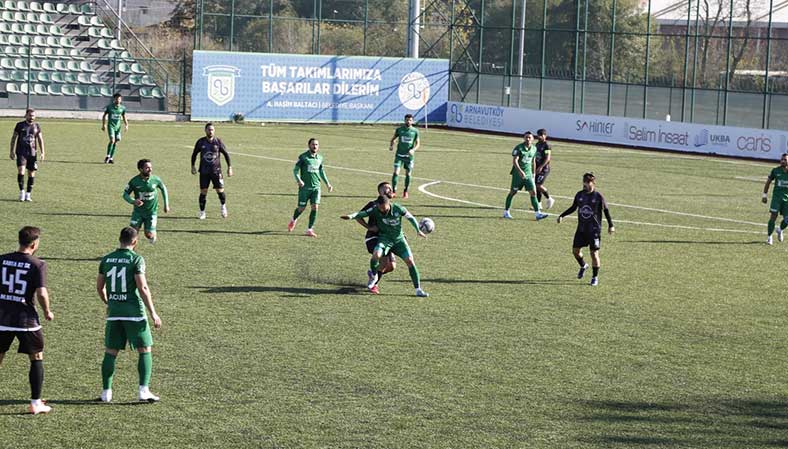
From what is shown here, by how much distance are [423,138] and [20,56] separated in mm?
22348

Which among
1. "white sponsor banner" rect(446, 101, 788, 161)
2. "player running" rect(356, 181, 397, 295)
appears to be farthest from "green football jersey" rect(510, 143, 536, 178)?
"white sponsor banner" rect(446, 101, 788, 161)

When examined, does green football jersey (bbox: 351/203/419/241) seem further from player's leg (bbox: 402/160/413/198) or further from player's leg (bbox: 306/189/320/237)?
player's leg (bbox: 402/160/413/198)

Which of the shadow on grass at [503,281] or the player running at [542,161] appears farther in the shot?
the player running at [542,161]

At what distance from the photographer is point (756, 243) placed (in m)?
25.8

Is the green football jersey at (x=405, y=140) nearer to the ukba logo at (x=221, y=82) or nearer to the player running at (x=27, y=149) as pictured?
the player running at (x=27, y=149)

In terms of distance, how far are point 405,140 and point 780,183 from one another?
1107 centimetres

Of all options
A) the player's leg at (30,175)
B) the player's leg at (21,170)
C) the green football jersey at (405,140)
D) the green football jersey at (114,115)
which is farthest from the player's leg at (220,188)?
the green football jersey at (114,115)

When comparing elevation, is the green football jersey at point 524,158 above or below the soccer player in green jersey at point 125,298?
above

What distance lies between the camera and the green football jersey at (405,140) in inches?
1288

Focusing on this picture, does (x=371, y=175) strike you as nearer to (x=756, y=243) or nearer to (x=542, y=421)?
(x=756, y=243)

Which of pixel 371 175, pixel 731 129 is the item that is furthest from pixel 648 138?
pixel 371 175

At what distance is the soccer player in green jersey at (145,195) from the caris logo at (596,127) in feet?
128

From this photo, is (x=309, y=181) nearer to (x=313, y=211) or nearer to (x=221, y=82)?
(x=313, y=211)

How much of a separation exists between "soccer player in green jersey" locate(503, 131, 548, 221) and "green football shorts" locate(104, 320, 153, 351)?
17725 millimetres
